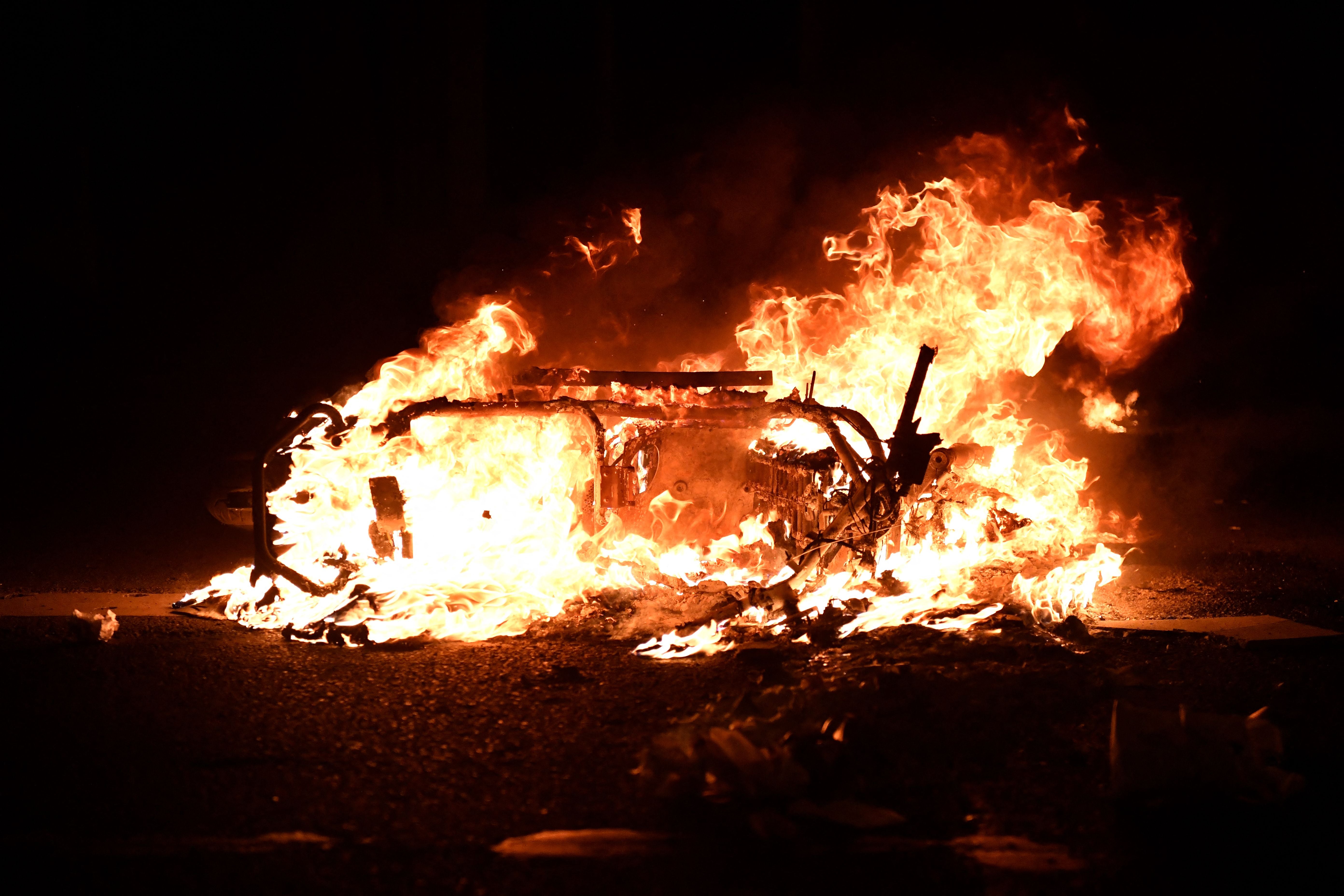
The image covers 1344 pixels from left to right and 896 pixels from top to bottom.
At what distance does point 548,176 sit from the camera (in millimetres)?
13352

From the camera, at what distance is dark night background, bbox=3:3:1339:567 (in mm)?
12328

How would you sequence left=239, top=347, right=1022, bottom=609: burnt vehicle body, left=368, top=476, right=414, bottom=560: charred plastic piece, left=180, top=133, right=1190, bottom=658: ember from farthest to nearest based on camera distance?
left=368, top=476, right=414, bottom=560: charred plastic piece < left=239, top=347, right=1022, bottom=609: burnt vehicle body < left=180, top=133, right=1190, bottom=658: ember

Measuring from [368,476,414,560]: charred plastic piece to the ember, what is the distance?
22 mm

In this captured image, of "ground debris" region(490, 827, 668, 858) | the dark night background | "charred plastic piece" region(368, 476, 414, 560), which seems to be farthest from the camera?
the dark night background

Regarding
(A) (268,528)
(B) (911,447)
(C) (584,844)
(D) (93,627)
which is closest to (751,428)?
(B) (911,447)

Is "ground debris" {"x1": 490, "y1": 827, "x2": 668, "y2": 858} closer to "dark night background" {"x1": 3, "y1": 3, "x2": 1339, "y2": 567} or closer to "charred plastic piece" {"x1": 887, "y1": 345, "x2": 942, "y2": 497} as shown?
"charred plastic piece" {"x1": 887, "y1": 345, "x2": 942, "y2": 497}

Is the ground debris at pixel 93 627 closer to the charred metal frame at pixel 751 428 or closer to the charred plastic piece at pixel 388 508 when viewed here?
the charred metal frame at pixel 751 428

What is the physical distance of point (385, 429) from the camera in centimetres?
703

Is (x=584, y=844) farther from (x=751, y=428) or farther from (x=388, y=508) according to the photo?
(x=751, y=428)

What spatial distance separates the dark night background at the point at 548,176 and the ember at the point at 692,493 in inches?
154

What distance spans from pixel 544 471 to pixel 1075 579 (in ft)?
13.4

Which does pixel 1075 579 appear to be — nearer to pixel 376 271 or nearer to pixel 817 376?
pixel 817 376

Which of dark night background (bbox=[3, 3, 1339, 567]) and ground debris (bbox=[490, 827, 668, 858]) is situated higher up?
dark night background (bbox=[3, 3, 1339, 567])

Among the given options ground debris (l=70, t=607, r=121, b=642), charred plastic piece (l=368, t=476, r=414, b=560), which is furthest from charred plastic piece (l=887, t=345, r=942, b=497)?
ground debris (l=70, t=607, r=121, b=642)
